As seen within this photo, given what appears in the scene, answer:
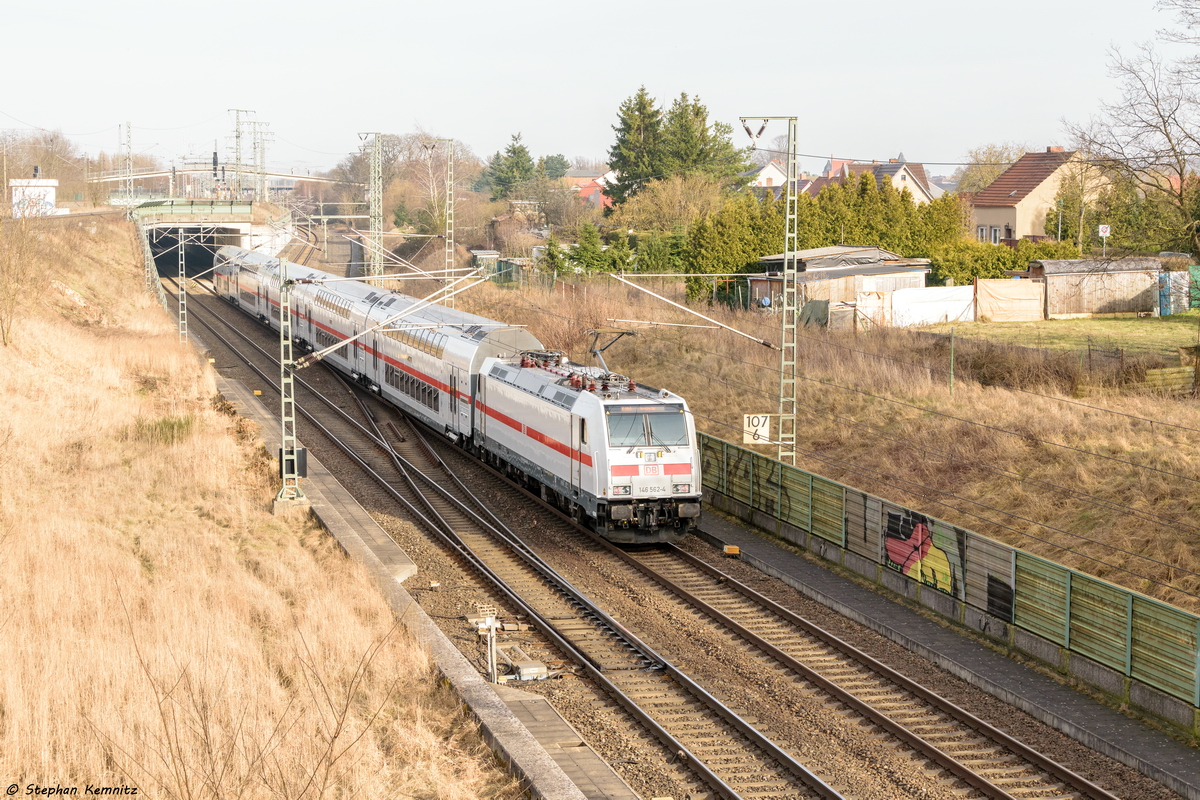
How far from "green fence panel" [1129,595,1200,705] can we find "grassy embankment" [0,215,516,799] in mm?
8354

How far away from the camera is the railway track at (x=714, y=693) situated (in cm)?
1231

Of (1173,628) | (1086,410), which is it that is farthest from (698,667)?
(1086,410)

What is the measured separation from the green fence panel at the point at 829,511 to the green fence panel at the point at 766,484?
1405mm

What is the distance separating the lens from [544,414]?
23828 millimetres

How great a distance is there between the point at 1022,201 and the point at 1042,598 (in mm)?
64396

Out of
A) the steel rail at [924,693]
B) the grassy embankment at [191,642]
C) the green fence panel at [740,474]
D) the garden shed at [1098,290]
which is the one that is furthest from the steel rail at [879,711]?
the garden shed at [1098,290]

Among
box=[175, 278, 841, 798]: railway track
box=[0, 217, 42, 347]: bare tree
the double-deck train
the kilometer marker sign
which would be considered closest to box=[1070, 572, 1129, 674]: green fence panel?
box=[175, 278, 841, 798]: railway track

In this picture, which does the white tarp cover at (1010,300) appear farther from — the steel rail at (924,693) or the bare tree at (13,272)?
the bare tree at (13,272)

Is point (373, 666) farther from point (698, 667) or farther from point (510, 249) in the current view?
point (510, 249)

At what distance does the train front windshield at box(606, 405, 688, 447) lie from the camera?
21266mm

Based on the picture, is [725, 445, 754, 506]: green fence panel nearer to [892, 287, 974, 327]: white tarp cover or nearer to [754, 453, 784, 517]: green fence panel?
[754, 453, 784, 517]: green fence panel

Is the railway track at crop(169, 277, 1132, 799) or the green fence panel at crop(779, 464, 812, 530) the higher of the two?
the green fence panel at crop(779, 464, 812, 530)

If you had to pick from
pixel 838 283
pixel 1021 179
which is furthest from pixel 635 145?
pixel 838 283

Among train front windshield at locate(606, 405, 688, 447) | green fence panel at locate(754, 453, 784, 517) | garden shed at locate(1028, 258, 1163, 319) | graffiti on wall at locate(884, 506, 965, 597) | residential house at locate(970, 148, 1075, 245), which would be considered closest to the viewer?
graffiti on wall at locate(884, 506, 965, 597)
